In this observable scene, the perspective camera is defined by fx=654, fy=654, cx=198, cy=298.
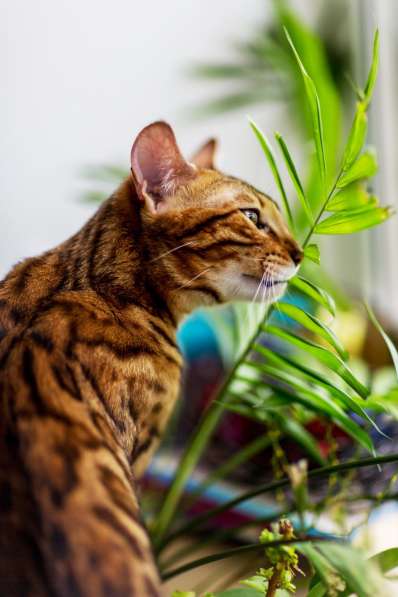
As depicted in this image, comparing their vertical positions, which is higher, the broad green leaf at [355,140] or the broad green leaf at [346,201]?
the broad green leaf at [355,140]

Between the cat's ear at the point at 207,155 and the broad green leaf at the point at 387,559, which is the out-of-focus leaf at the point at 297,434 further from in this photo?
the cat's ear at the point at 207,155

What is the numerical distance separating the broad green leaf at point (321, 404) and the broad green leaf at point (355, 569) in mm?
152

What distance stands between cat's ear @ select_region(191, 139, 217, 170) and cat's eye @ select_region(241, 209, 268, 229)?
153 mm

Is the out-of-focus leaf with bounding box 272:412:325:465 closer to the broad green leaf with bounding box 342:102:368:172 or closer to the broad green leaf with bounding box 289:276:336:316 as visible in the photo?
the broad green leaf with bounding box 289:276:336:316

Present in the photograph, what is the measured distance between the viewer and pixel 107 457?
17.6 inches

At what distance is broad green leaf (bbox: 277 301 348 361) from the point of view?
0.58m

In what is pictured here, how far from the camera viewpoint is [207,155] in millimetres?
831

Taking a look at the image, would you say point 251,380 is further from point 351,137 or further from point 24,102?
point 24,102

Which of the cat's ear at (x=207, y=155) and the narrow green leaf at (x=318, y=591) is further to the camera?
the cat's ear at (x=207, y=155)

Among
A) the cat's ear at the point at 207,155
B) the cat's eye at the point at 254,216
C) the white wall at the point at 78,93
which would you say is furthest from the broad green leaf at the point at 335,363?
the white wall at the point at 78,93

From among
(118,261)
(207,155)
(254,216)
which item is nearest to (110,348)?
(118,261)

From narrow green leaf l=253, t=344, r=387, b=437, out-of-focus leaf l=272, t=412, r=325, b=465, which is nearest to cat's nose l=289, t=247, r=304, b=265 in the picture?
narrow green leaf l=253, t=344, r=387, b=437

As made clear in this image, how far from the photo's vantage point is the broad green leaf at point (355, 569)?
1.47ft

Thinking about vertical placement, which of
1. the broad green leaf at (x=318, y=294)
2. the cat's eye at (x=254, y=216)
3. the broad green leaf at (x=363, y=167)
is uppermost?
the broad green leaf at (x=363, y=167)
